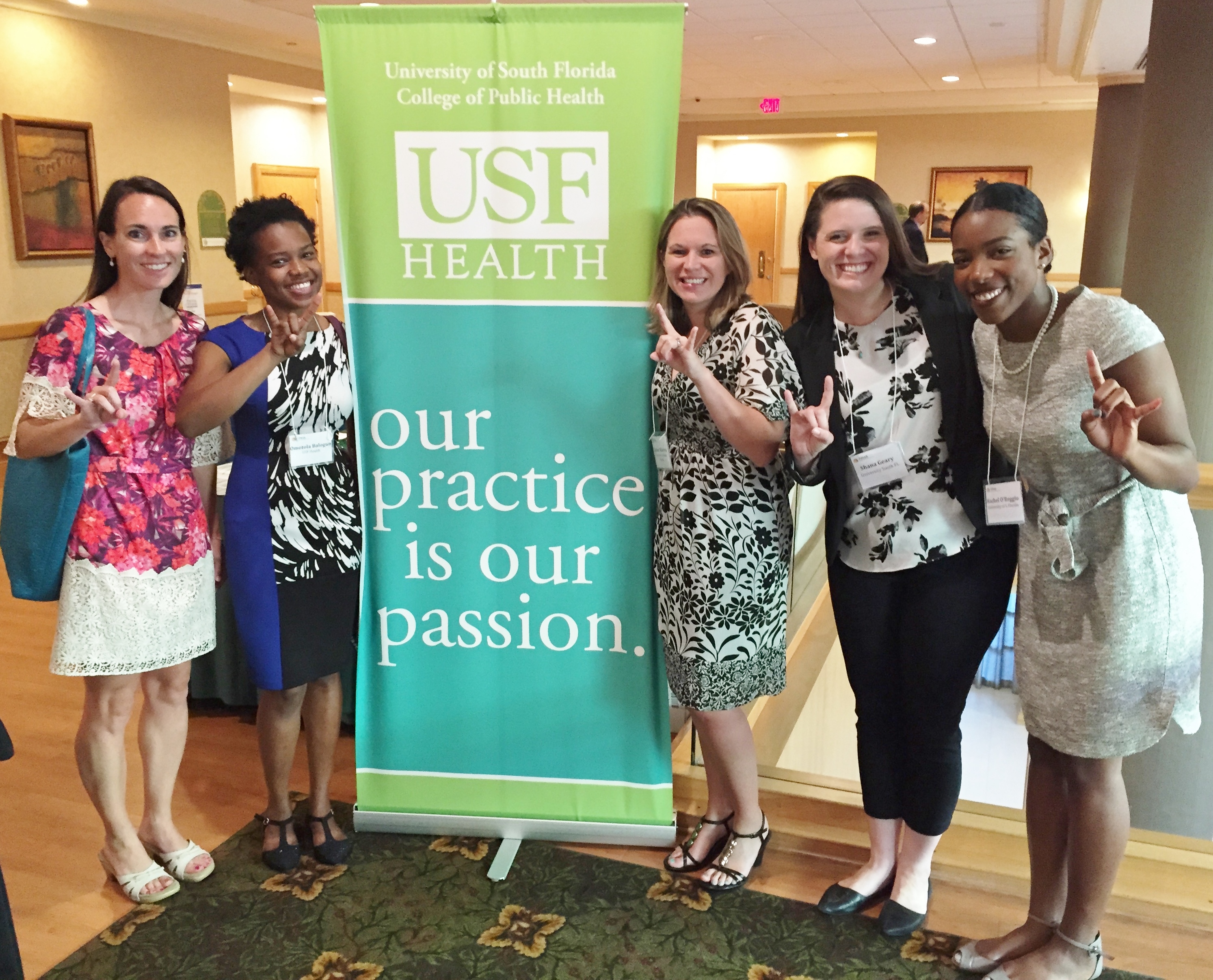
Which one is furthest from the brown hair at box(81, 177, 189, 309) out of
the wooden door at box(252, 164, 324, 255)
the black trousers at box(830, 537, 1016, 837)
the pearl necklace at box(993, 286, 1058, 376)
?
the wooden door at box(252, 164, 324, 255)

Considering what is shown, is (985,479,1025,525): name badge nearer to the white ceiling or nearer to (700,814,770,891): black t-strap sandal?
(700,814,770,891): black t-strap sandal

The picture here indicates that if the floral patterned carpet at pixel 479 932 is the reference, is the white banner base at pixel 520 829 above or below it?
above

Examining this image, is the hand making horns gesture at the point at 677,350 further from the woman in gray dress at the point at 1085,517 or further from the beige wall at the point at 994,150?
the beige wall at the point at 994,150

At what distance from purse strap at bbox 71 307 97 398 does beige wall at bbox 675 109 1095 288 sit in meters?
12.0

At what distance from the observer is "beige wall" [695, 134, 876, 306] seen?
14.8 m

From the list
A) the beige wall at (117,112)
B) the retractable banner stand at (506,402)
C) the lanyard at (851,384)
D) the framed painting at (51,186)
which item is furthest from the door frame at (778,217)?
the lanyard at (851,384)

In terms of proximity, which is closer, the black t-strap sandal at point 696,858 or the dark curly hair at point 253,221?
the dark curly hair at point 253,221

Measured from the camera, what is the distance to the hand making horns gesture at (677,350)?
77.7 inches

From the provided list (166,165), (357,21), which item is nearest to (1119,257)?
(166,165)

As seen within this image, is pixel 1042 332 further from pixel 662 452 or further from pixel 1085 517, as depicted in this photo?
pixel 662 452

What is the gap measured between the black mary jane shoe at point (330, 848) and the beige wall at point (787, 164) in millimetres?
13160

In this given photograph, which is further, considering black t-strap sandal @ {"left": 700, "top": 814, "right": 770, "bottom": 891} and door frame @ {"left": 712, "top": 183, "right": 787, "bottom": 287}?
door frame @ {"left": 712, "top": 183, "right": 787, "bottom": 287}

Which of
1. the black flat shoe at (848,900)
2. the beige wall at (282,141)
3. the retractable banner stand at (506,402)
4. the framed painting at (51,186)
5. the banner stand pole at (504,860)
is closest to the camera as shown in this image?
the retractable banner stand at (506,402)

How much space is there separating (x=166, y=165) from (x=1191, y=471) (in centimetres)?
890
